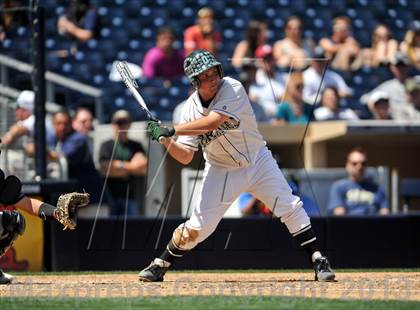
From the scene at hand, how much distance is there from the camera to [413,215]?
10.6 metres

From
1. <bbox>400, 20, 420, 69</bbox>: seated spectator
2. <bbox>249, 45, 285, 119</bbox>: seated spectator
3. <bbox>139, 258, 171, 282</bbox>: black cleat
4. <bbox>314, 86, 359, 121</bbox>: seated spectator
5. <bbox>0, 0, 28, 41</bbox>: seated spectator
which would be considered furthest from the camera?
<bbox>400, 20, 420, 69</bbox>: seated spectator

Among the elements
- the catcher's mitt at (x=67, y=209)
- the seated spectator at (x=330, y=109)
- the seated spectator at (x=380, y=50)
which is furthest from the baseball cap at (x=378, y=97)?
the catcher's mitt at (x=67, y=209)

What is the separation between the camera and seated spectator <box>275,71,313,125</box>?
13.1 m

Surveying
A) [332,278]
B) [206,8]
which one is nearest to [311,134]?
[206,8]

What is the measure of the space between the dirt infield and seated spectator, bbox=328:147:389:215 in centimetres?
245

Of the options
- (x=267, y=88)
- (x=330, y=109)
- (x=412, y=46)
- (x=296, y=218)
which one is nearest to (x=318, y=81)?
(x=330, y=109)

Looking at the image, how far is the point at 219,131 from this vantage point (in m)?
8.09

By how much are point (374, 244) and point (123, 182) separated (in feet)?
9.61

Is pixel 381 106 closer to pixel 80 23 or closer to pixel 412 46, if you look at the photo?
pixel 412 46

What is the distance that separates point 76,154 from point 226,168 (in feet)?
13.5

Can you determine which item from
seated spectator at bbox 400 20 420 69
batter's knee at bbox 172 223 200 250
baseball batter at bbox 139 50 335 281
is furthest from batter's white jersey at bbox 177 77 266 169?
seated spectator at bbox 400 20 420 69

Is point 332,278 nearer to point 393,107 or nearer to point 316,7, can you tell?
point 393,107

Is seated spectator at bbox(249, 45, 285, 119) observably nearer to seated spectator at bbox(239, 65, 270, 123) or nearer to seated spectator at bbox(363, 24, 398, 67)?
seated spectator at bbox(239, 65, 270, 123)

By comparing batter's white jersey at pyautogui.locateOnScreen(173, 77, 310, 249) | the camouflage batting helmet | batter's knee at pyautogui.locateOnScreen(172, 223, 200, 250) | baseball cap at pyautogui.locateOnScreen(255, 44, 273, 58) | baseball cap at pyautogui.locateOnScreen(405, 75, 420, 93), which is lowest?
batter's knee at pyautogui.locateOnScreen(172, 223, 200, 250)
